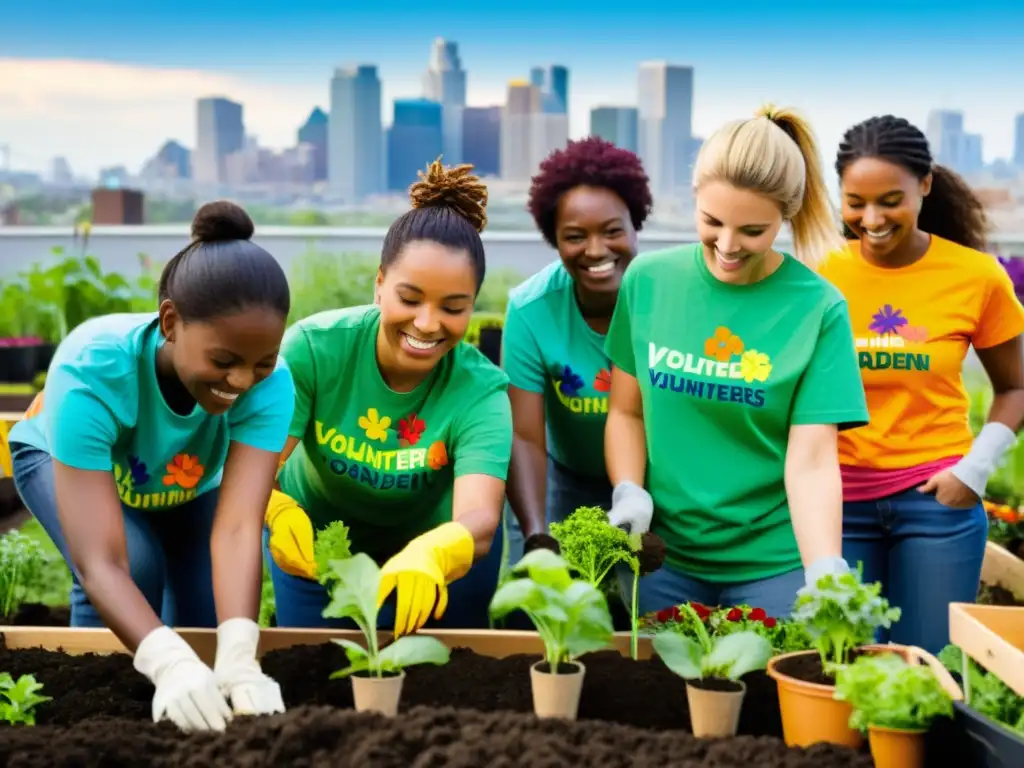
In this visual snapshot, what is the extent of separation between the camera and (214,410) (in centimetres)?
193

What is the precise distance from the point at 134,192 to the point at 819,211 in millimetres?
12699

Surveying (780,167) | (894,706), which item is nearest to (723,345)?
(780,167)

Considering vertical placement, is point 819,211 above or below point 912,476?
above

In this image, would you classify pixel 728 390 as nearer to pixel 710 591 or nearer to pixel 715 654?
pixel 710 591

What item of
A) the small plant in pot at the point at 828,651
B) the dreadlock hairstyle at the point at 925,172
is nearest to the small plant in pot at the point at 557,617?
the small plant in pot at the point at 828,651

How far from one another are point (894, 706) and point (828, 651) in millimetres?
207

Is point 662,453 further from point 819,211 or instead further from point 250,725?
point 250,725

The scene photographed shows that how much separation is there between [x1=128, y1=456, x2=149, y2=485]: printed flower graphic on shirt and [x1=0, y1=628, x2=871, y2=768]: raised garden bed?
31cm

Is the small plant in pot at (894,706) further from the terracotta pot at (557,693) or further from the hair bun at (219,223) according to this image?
the hair bun at (219,223)

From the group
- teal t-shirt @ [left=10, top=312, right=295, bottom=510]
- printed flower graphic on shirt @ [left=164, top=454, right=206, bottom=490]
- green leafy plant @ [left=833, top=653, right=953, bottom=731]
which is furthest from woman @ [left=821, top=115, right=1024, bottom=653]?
printed flower graphic on shirt @ [left=164, top=454, right=206, bottom=490]

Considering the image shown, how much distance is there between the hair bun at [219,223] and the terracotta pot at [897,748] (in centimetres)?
127

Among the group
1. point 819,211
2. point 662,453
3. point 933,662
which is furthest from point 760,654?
point 819,211

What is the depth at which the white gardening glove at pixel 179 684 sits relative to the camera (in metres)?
1.66

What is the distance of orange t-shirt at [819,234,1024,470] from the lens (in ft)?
8.40
